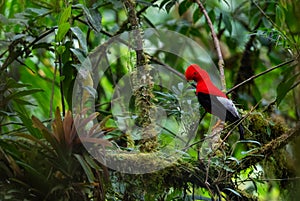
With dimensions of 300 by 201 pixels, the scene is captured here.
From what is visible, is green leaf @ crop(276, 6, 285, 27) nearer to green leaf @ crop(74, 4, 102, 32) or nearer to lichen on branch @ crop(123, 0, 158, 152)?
lichen on branch @ crop(123, 0, 158, 152)

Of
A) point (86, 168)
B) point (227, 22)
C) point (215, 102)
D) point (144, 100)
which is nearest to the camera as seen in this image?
point (86, 168)

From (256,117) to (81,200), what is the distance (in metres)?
0.95

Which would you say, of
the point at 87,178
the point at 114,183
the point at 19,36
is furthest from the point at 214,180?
the point at 19,36

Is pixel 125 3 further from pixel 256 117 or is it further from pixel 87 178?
pixel 87 178

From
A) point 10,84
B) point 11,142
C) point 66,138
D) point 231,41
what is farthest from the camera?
point 231,41

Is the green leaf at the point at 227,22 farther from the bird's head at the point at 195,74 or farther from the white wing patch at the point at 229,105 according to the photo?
the white wing patch at the point at 229,105

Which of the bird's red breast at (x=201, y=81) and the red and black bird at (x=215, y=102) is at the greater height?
the bird's red breast at (x=201, y=81)

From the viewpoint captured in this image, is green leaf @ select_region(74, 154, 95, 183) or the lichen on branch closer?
green leaf @ select_region(74, 154, 95, 183)

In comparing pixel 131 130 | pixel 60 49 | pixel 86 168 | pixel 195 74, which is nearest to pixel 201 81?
pixel 195 74

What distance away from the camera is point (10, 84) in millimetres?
2078

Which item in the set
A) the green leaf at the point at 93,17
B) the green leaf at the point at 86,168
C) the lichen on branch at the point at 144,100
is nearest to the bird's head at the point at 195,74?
the lichen on branch at the point at 144,100

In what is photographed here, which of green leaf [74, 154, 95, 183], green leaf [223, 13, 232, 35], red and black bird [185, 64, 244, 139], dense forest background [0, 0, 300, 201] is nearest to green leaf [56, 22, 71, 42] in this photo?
dense forest background [0, 0, 300, 201]

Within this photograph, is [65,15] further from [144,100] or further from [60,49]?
[144,100]

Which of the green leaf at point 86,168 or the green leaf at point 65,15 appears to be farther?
the green leaf at point 65,15
